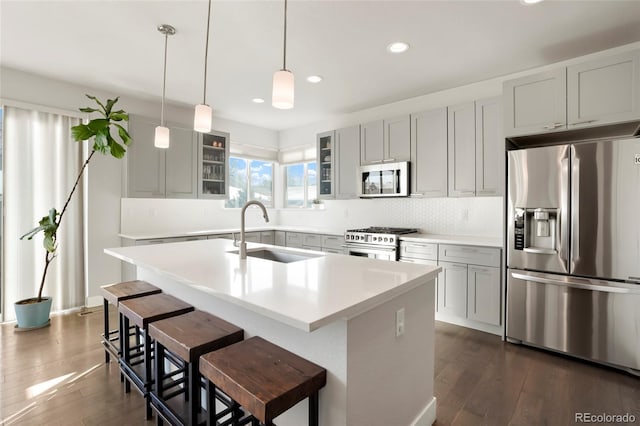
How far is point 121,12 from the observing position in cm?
234

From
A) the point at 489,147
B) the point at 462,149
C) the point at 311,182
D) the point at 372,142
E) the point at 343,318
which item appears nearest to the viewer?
the point at 343,318

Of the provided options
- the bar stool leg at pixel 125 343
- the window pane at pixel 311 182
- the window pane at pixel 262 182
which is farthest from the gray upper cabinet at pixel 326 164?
the bar stool leg at pixel 125 343

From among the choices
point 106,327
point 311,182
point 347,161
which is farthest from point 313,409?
point 311,182

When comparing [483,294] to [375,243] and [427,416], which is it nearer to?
[375,243]

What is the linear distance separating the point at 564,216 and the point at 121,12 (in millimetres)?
3814

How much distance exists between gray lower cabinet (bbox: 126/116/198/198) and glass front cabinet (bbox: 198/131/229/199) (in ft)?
0.37

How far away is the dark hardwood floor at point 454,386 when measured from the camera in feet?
6.40

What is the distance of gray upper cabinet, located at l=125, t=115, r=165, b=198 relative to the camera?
3.95 m

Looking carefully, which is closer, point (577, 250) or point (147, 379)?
point (147, 379)

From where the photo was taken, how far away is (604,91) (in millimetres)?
2508

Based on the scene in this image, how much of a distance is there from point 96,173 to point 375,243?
351 centimetres

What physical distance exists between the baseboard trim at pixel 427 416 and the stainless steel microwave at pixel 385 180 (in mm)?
2485

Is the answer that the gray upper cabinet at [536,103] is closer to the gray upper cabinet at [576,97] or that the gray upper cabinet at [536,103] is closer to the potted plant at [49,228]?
the gray upper cabinet at [576,97]

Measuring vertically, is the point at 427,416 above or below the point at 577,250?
below
